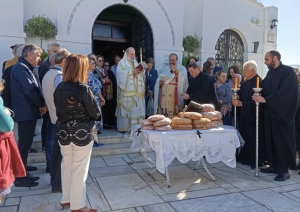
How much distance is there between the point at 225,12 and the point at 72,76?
7.23 metres

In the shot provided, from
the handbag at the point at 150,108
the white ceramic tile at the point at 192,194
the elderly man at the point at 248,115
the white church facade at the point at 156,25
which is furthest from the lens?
the handbag at the point at 150,108

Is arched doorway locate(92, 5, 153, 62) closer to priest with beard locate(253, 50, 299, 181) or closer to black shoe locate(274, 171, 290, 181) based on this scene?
priest with beard locate(253, 50, 299, 181)

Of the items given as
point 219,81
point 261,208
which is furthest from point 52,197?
point 219,81

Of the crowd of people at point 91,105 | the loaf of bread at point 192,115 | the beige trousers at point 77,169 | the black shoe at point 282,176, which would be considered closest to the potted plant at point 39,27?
the crowd of people at point 91,105

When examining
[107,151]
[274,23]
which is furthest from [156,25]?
[274,23]

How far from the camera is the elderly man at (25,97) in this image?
11.9 feet

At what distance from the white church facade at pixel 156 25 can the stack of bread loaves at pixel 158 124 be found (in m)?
3.65

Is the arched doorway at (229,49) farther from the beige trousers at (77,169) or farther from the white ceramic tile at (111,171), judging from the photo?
the beige trousers at (77,169)

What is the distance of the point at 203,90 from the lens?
4.93m

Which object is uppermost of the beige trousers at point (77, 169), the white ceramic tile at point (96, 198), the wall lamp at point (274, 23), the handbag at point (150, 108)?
the wall lamp at point (274, 23)

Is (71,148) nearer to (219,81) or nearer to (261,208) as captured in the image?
(261,208)

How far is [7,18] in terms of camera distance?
5.98 metres

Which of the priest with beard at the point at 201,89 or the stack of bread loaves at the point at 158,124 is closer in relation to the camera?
the stack of bread loaves at the point at 158,124

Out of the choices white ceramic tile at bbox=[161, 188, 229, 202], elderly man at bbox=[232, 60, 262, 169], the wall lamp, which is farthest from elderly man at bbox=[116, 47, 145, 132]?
the wall lamp
